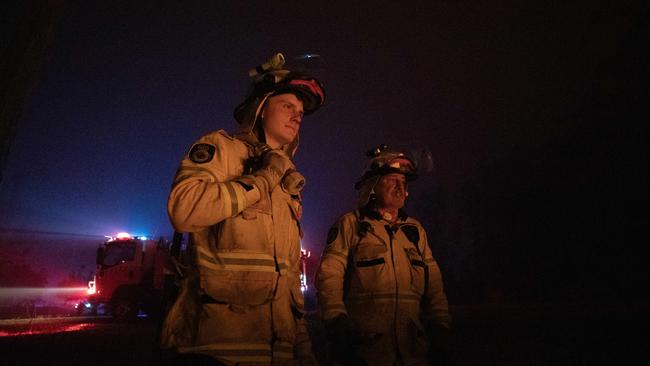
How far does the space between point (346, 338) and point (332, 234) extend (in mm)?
1297

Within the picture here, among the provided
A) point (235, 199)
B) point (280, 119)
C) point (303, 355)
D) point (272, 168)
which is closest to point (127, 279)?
point (280, 119)

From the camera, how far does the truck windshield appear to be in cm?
1656

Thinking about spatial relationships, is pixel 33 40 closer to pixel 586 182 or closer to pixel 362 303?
pixel 362 303

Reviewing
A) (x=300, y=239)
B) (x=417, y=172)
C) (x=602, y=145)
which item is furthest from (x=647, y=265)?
(x=300, y=239)

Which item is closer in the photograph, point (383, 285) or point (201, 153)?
point (201, 153)

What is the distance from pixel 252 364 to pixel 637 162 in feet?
67.0

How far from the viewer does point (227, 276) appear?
6.76 feet

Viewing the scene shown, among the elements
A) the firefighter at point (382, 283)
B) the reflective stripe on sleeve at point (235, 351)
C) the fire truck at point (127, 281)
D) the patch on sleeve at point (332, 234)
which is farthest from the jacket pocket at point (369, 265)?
the fire truck at point (127, 281)

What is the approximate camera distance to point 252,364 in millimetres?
1992

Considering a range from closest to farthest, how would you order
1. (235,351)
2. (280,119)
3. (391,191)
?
(235,351)
(280,119)
(391,191)

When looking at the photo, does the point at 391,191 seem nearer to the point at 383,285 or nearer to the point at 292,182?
the point at 383,285

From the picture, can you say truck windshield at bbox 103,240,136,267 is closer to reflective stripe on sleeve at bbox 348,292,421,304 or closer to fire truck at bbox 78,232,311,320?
fire truck at bbox 78,232,311,320

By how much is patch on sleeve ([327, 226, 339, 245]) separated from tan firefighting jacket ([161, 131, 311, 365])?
228 cm

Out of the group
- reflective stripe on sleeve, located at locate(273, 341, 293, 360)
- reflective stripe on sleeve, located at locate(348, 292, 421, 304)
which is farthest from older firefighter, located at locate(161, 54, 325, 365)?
reflective stripe on sleeve, located at locate(348, 292, 421, 304)
